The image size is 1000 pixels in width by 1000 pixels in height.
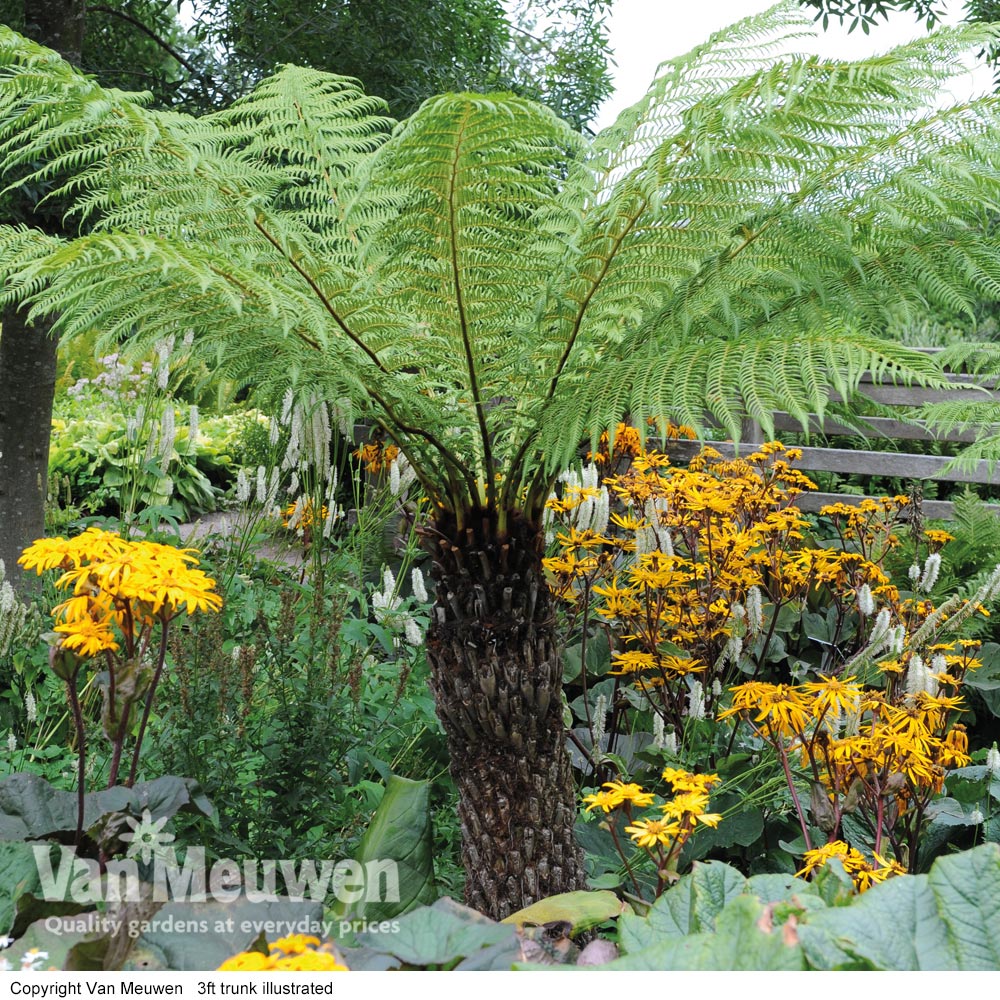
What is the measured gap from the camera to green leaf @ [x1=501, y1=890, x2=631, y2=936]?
1.19 m

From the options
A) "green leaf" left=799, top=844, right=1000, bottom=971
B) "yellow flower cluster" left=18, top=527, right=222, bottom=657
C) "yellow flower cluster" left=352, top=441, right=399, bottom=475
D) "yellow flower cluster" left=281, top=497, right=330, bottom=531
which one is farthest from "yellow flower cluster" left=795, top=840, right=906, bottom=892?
"yellow flower cluster" left=352, top=441, right=399, bottom=475

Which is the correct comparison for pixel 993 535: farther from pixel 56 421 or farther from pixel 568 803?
pixel 56 421

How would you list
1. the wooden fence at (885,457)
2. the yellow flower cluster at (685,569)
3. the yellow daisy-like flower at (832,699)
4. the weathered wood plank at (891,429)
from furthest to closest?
the weathered wood plank at (891,429) < the wooden fence at (885,457) < the yellow flower cluster at (685,569) < the yellow daisy-like flower at (832,699)

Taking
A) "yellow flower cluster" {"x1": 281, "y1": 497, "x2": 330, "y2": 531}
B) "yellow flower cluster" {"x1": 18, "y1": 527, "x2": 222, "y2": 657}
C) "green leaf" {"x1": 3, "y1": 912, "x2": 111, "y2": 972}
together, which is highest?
"yellow flower cluster" {"x1": 281, "y1": 497, "x2": 330, "y2": 531}

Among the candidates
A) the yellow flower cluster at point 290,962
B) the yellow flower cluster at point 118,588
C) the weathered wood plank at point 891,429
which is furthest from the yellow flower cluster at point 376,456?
the yellow flower cluster at point 290,962

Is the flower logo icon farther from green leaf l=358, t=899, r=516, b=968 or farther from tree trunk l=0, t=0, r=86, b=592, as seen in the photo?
tree trunk l=0, t=0, r=86, b=592

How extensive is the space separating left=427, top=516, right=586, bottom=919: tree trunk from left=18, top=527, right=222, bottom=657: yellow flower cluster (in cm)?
57

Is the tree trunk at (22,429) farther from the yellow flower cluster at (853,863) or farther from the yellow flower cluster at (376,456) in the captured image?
the yellow flower cluster at (853,863)

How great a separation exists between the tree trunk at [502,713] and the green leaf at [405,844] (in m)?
0.22

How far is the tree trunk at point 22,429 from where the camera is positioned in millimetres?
3096

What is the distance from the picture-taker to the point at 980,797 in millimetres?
2031

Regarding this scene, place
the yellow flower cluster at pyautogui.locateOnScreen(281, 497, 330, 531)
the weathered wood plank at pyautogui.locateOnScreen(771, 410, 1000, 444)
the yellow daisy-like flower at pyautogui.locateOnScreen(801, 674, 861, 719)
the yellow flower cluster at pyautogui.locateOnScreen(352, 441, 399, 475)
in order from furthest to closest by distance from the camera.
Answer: the weathered wood plank at pyautogui.locateOnScreen(771, 410, 1000, 444) < the yellow flower cluster at pyautogui.locateOnScreen(352, 441, 399, 475) < the yellow flower cluster at pyautogui.locateOnScreen(281, 497, 330, 531) < the yellow daisy-like flower at pyautogui.locateOnScreen(801, 674, 861, 719)

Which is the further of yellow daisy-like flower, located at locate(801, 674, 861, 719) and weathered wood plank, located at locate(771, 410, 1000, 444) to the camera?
weathered wood plank, located at locate(771, 410, 1000, 444)
